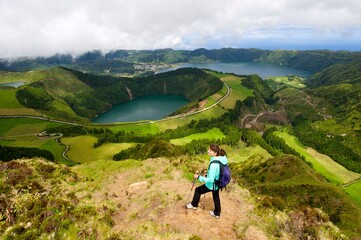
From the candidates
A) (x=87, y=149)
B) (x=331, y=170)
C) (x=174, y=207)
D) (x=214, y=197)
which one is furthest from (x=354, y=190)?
(x=214, y=197)

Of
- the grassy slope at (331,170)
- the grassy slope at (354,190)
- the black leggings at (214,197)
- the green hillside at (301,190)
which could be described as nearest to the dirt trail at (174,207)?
the black leggings at (214,197)

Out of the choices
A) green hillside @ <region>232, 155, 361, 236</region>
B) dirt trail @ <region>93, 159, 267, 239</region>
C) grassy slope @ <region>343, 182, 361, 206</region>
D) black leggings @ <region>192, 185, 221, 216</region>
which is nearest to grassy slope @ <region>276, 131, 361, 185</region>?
grassy slope @ <region>343, 182, 361, 206</region>

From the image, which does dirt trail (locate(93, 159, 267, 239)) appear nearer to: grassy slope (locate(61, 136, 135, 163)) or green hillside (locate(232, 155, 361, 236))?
green hillside (locate(232, 155, 361, 236))

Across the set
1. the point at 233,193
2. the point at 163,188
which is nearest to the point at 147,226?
the point at 163,188

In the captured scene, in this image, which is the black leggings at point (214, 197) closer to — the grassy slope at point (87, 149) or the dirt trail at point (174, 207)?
the dirt trail at point (174, 207)

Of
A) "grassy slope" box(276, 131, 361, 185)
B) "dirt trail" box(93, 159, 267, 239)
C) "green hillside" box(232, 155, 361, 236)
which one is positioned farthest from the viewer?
"grassy slope" box(276, 131, 361, 185)

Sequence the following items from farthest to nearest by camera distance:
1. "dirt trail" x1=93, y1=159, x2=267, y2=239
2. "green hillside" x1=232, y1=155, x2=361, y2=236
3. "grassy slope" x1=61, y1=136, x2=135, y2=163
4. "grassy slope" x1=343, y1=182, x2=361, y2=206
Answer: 1. "grassy slope" x1=61, y1=136, x2=135, y2=163
2. "grassy slope" x1=343, y1=182, x2=361, y2=206
3. "green hillside" x1=232, y1=155, x2=361, y2=236
4. "dirt trail" x1=93, y1=159, x2=267, y2=239

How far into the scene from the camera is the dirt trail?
20.8 metres

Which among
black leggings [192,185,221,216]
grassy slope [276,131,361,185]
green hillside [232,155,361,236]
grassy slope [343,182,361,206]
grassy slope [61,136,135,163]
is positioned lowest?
grassy slope [276,131,361,185]

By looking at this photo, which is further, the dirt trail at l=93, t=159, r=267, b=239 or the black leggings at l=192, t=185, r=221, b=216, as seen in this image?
the dirt trail at l=93, t=159, r=267, b=239

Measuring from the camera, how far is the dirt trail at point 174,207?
20750 mm

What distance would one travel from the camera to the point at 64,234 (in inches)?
778

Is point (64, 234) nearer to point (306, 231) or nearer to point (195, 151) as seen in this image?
point (306, 231)

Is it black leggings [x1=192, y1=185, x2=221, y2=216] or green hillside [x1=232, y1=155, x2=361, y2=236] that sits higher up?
black leggings [x1=192, y1=185, x2=221, y2=216]
